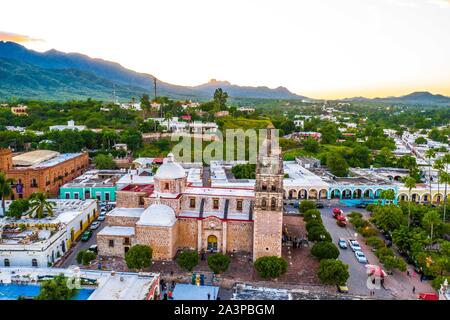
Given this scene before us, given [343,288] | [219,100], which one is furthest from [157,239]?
[219,100]

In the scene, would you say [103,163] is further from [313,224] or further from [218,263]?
[218,263]

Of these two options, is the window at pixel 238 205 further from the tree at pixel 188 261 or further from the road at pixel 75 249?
the road at pixel 75 249

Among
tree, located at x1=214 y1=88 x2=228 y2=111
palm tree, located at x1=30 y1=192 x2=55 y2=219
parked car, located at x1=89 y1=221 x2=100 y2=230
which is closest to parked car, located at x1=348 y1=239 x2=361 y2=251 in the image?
parked car, located at x1=89 y1=221 x2=100 y2=230

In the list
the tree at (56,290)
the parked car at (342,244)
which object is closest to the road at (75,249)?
the tree at (56,290)

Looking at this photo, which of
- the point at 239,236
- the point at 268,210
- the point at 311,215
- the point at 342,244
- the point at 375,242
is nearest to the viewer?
the point at 268,210

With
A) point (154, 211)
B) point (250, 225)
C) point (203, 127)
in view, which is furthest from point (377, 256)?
point (203, 127)
